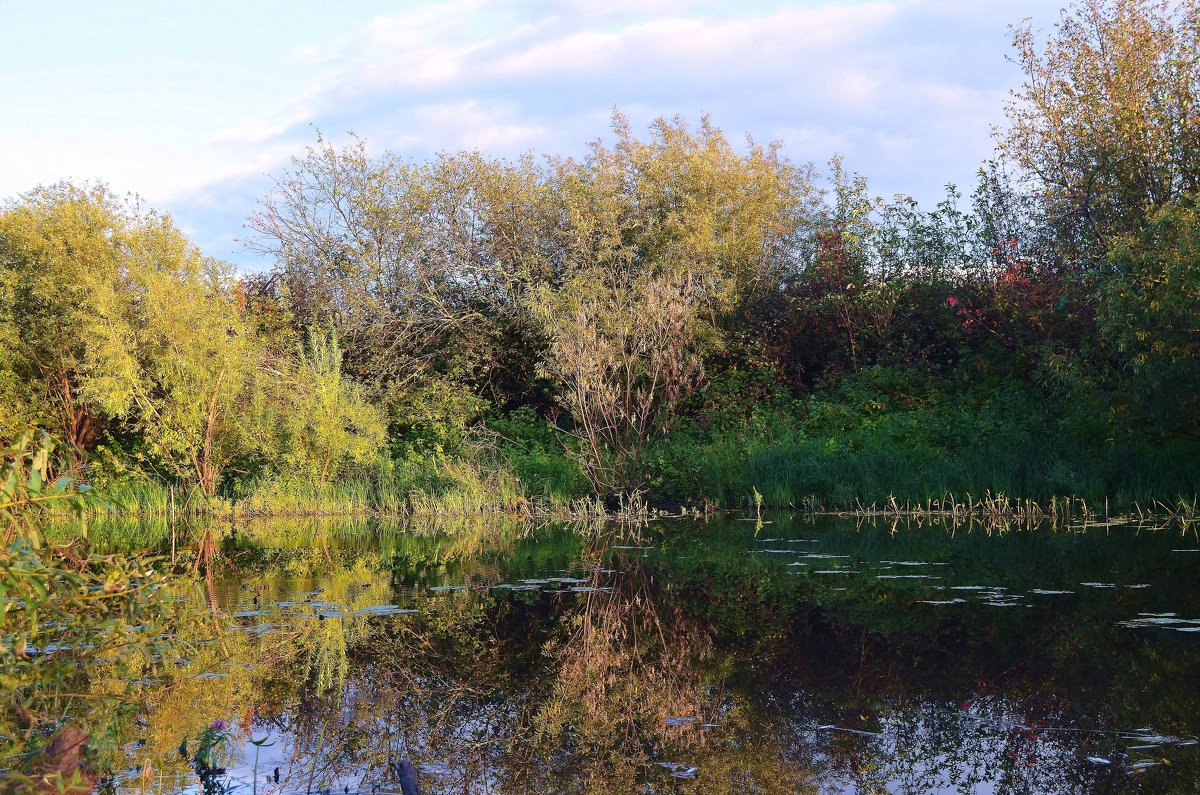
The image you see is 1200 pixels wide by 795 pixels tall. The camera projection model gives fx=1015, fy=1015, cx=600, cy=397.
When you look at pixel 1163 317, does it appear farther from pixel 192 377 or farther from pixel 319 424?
pixel 192 377

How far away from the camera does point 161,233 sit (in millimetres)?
24328

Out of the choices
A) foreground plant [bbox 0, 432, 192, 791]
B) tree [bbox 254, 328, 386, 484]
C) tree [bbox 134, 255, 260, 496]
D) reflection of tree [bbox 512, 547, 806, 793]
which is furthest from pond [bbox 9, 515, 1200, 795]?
tree [bbox 134, 255, 260, 496]

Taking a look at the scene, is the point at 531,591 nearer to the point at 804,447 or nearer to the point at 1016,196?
the point at 804,447

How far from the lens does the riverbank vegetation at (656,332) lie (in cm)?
1734

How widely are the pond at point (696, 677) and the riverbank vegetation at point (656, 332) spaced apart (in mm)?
5312

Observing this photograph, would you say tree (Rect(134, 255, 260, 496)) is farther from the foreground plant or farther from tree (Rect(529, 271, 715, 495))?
the foreground plant

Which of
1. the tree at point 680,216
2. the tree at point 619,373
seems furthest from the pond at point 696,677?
the tree at point 680,216

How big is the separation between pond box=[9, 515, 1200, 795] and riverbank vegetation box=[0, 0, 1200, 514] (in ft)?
17.4

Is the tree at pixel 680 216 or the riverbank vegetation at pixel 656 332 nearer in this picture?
the riverbank vegetation at pixel 656 332

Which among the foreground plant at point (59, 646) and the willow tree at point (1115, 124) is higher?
the willow tree at point (1115, 124)

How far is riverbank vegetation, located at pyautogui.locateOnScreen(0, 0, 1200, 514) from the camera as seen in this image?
56.9ft

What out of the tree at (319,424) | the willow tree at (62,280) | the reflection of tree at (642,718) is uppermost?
the willow tree at (62,280)

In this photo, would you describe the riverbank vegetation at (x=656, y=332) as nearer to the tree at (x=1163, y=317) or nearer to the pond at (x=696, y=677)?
the tree at (x=1163, y=317)

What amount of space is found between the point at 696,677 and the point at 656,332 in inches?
447
